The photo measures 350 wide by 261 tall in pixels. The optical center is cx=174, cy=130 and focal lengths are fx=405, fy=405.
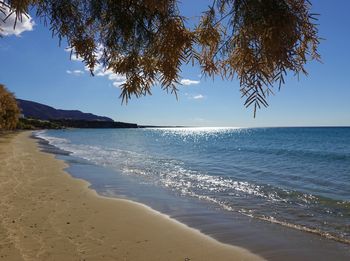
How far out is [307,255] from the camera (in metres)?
8.02

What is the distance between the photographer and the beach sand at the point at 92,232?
24.7 ft

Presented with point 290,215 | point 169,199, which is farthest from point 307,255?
point 169,199

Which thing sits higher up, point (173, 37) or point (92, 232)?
point (173, 37)

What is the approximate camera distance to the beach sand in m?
7.52

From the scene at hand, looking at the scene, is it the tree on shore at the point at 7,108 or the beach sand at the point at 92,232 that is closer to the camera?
the beach sand at the point at 92,232

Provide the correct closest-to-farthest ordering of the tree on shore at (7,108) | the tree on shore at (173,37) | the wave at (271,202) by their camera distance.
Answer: the tree on shore at (173,37), the wave at (271,202), the tree on shore at (7,108)

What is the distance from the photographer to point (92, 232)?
351 inches

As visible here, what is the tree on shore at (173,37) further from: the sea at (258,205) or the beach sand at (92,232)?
the sea at (258,205)

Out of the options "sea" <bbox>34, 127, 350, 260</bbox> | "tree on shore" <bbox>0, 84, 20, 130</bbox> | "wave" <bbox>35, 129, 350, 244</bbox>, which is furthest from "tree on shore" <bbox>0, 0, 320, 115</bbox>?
"tree on shore" <bbox>0, 84, 20, 130</bbox>

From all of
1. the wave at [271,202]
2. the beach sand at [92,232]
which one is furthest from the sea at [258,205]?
the beach sand at [92,232]

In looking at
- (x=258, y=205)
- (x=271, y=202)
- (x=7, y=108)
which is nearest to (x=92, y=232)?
(x=258, y=205)

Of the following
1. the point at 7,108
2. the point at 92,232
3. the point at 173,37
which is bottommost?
the point at 92,232

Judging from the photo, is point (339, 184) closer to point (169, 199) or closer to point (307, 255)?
point (169, 199)

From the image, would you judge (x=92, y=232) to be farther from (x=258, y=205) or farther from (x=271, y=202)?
(x=271, y=202)
